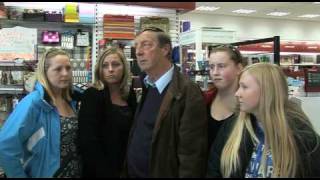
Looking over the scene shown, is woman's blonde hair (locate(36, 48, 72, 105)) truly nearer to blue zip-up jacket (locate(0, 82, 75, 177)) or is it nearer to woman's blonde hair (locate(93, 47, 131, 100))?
blue zip-up jacket (locate(0, 82, 75, 177))

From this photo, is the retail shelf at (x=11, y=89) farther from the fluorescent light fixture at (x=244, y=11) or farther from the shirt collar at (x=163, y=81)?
the fluorescent light fixture at (x=244, y=11)

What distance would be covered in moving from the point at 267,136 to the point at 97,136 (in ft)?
3.44

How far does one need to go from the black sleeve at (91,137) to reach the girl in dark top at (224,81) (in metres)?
0.68

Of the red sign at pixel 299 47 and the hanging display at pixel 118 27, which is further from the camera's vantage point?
the red sign at pixel 299 47

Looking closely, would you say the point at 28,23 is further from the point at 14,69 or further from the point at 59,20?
the point at 14,69

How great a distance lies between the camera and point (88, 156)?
2.52 m

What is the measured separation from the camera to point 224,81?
2.42 metres

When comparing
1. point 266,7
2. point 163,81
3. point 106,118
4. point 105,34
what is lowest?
point 106,118

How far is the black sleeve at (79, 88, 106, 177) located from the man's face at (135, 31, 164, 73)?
0.41 meters

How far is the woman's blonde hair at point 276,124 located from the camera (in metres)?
1.96

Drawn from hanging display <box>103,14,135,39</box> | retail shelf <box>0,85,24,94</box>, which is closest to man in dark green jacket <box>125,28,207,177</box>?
retail shelf <box>0,85,24,94</box>

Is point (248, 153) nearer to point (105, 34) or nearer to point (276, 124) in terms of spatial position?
point (276, 124)

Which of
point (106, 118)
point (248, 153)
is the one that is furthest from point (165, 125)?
point (106, 118)

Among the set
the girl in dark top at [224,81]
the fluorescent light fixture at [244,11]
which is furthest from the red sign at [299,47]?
the girl in dark top at [224,81]
